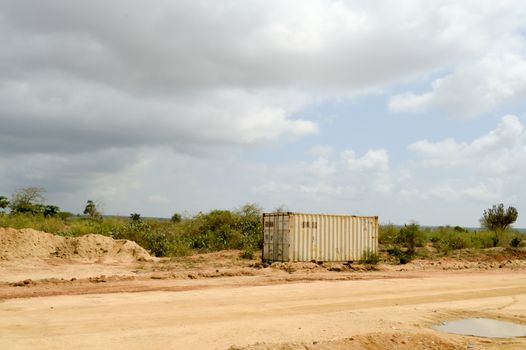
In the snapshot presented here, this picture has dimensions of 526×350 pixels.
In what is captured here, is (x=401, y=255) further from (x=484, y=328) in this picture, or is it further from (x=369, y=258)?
(x=484, y=328)

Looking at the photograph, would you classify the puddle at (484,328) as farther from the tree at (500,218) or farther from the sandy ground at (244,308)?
the tree at (500,218)

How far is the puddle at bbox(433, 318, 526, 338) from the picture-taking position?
10.4m

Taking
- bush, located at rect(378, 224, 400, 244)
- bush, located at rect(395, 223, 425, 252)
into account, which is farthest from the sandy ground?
bush, located at rect(378, 224, 400, 244)

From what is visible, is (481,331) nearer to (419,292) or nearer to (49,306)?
(419,292)

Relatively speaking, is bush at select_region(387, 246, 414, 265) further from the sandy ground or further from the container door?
the container door

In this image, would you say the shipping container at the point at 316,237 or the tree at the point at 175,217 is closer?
the shipping container at the point at 316,237

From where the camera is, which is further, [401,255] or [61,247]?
[401,255]

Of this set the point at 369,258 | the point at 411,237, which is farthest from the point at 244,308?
the point at 411,237

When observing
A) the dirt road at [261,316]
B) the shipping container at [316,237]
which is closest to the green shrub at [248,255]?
the shipping container at [316,237]

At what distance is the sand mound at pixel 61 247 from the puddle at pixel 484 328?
62.7ft

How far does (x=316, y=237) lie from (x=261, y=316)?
1392 cm

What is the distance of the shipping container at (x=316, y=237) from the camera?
2473 cm

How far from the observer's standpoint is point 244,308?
12875 mm

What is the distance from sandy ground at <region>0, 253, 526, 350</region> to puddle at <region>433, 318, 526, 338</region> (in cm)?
41
